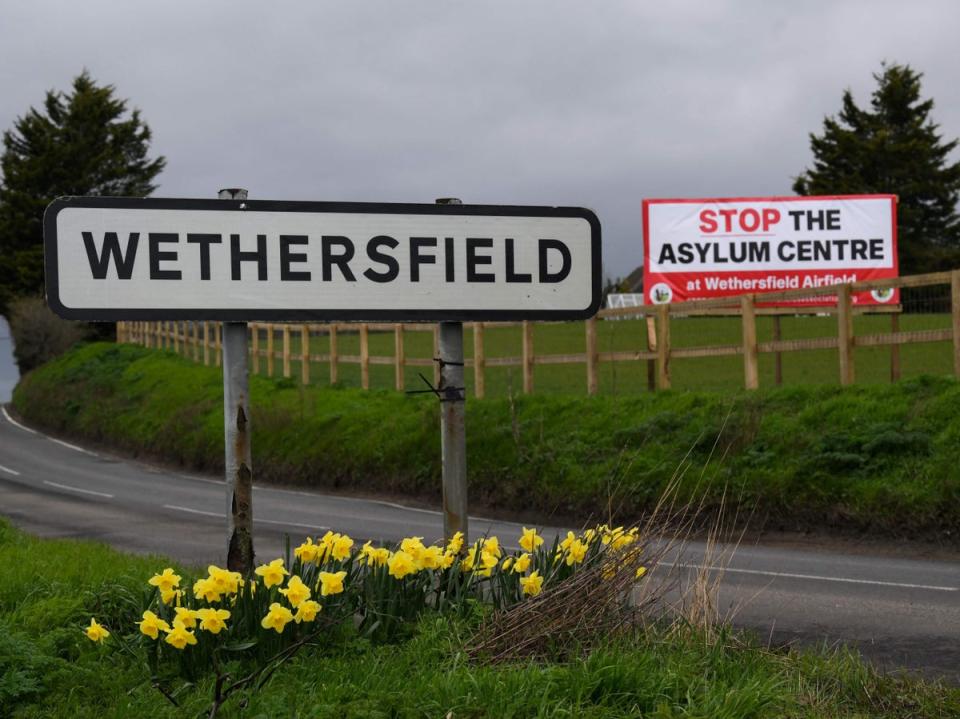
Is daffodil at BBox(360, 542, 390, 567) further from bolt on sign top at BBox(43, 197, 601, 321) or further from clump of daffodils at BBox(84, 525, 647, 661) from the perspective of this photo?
bolt on sign top at BBox(43, 197, 601, 321)

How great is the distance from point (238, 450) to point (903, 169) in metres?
55.3

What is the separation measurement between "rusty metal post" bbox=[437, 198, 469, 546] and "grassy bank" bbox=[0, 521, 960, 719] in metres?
0.52

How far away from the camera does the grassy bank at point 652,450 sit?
12.9 metres

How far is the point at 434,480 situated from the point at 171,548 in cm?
682

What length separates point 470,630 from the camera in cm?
455

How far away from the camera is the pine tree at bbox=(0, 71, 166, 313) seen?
57031mm

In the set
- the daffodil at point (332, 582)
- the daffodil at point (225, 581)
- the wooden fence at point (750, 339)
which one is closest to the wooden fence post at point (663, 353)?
the wooden fence at point (750, 339)

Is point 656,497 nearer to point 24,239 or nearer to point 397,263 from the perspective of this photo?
→ point 397,263

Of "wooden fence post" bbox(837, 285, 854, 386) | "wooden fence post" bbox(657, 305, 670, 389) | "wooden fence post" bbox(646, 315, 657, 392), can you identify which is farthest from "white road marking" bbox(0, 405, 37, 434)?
"wooden fence post" bbox(837, 285, 854, 386)

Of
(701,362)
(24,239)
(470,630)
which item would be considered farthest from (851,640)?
(24,239)

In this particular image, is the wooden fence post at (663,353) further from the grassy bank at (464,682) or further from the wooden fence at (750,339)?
the grassy bank at (464,682)

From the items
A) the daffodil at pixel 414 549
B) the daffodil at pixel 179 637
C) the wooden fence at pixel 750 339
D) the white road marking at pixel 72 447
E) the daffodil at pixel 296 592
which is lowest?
the white road marking at pixel 72 447

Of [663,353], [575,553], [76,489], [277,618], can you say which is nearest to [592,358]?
[663,353]

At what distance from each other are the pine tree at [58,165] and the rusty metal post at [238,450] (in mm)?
54148
